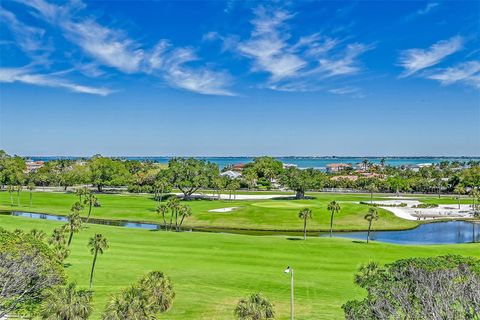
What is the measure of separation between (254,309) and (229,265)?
22.4 meters

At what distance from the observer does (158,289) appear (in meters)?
33.8

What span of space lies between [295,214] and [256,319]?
64279 mm

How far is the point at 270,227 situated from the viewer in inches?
3425

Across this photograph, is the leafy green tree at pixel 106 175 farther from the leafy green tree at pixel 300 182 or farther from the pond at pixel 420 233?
the leafy green tree at pixel 300 182

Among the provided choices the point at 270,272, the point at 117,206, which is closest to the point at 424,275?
the point at 270,272

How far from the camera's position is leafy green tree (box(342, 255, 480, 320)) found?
75.1ft

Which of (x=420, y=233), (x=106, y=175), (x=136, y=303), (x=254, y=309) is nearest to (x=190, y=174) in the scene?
(x=106, y=175)

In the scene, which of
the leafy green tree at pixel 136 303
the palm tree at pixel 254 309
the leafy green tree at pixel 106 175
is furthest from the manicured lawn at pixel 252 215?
the palm tree at pixel 254 309

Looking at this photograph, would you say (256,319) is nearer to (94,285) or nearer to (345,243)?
(94,285)

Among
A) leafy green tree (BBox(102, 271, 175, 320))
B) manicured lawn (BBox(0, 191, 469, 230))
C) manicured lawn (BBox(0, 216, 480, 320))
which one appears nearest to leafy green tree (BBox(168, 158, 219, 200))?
manicured lawn (BBox(0, 191, 469, 230))

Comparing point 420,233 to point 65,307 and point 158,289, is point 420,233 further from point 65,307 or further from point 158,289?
point 65,307

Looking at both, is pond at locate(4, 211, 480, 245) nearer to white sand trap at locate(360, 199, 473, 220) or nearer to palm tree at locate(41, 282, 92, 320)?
white sand trap at locate(360, 199, 473, 220)

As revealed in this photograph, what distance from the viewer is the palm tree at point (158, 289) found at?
33156 mm

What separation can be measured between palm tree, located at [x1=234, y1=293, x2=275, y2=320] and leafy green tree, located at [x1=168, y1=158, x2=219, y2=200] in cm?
9187
